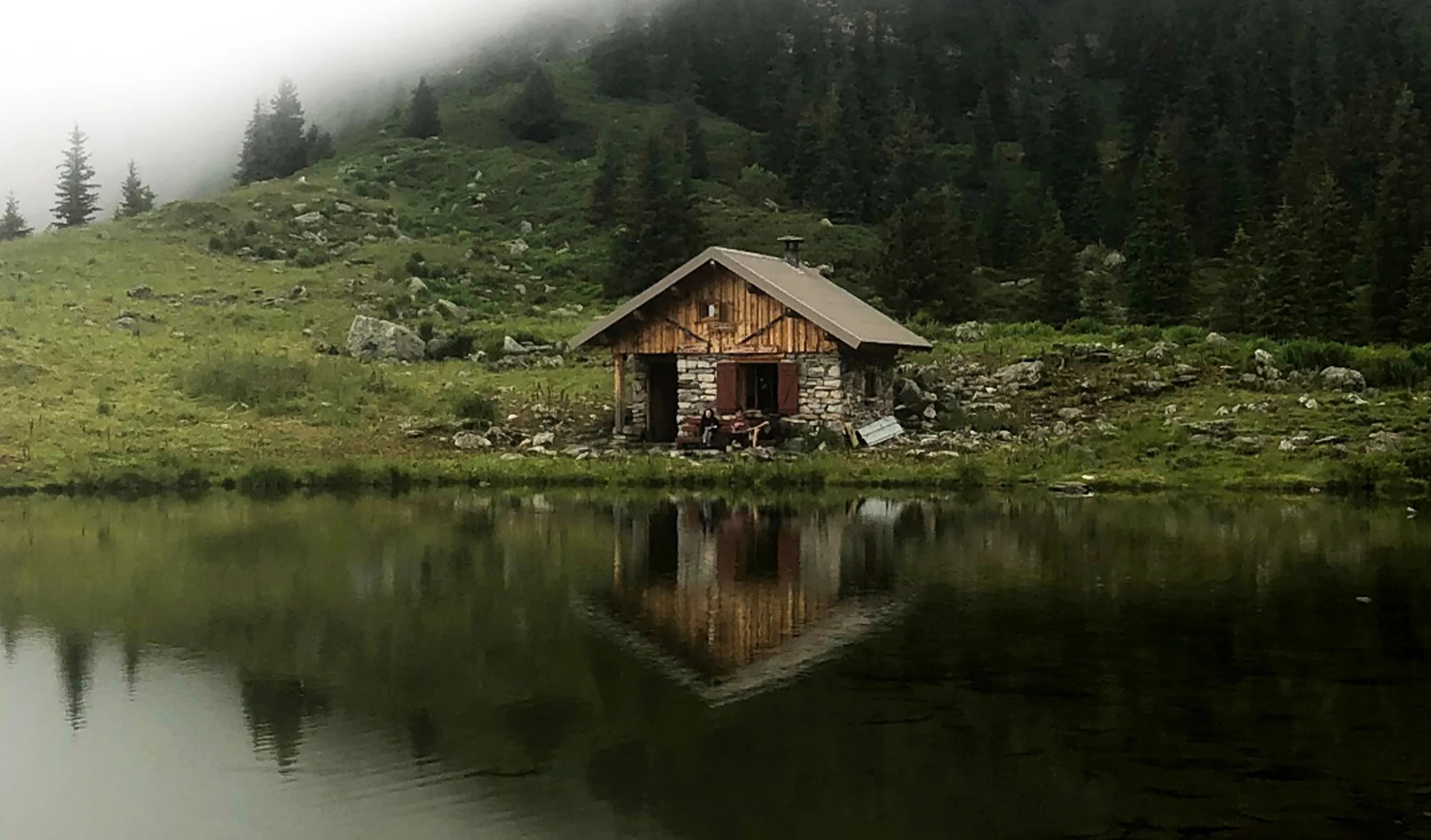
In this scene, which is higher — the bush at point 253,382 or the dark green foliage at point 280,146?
the dark green foliage at point 280,146

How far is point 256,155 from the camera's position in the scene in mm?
91500

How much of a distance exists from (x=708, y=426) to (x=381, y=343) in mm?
14025

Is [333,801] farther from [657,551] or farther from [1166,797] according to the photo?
[657,551]

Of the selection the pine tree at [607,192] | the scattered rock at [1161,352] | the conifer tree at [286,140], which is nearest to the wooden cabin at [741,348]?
the scattered rock at [1161,352]

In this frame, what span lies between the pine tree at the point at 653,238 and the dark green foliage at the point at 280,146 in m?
32.5

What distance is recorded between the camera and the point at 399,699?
39.5 ft

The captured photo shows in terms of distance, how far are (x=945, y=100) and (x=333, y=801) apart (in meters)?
104

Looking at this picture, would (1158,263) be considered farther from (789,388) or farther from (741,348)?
(741,348)

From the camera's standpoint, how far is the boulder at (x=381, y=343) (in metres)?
46.0

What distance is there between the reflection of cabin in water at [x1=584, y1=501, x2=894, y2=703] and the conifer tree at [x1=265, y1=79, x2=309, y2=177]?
228 feet

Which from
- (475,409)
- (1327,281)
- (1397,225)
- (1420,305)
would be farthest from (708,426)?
(1397,225)

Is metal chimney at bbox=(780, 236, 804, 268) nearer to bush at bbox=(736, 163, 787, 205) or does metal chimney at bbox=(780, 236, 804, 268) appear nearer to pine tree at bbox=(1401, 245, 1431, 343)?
pine tree at bbox=(1401, 245, 1431, 343)

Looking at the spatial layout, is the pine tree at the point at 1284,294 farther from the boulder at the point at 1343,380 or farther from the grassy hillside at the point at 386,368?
the boulder at the point at 1343,380

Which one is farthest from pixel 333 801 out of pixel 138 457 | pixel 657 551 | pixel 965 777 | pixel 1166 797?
pixel 138 457
